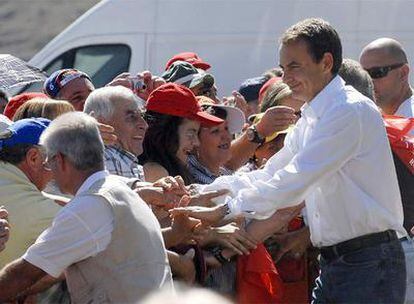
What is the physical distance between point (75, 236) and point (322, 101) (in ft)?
4.50

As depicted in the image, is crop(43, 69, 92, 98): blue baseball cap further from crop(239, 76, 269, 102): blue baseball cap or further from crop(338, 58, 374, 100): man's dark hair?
crop(239, 76, 269, 102): blue baseball cap

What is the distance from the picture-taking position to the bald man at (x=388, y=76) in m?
8.19

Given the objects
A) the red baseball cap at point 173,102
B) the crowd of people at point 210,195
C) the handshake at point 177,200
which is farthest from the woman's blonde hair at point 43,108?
the handshake at point 177,200

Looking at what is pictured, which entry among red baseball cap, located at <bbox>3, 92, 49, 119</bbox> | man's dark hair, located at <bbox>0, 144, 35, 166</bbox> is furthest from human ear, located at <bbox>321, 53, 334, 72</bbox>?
red baseball cap, located at <bbox>3, 92, 49, 119</bbox>

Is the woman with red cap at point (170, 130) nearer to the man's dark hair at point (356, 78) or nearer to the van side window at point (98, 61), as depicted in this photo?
the man's dark hair at point (356, 78)

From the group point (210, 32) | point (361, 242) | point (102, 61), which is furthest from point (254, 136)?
point (102, 61)

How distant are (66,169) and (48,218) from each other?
0.48 m

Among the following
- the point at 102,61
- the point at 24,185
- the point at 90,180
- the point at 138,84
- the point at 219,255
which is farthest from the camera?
the point at 102,61

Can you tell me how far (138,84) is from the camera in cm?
779

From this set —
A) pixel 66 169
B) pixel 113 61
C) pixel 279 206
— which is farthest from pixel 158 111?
pixel 113 61

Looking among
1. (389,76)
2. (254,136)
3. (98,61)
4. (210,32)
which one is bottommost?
(98,61)

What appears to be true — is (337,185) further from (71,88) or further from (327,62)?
(71,88)

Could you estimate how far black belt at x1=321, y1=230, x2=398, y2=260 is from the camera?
584 centimetres

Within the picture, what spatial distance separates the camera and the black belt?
2183 millimetres
